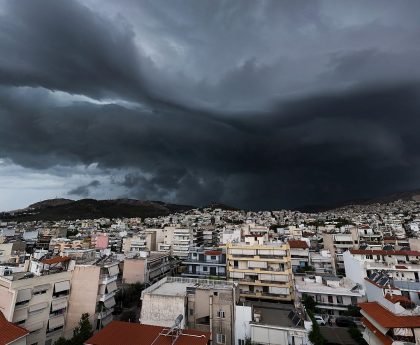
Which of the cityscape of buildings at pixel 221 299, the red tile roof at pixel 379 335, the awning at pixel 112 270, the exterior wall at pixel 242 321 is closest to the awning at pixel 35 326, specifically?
the cityscape of buildings at pixel 221 299

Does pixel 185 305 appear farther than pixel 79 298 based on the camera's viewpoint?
No

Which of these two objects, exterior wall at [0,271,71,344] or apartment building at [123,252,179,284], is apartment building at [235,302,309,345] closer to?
exterior wall at [0,271,71,344]

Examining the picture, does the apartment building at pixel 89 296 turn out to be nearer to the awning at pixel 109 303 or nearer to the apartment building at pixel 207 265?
the awning at pixel 109 303

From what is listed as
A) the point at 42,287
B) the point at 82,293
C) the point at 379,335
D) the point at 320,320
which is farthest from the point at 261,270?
the point at 42,287

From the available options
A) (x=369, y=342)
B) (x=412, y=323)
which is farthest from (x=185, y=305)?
(x=412, y=323)

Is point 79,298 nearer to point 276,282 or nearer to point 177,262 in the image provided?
point 276,282
